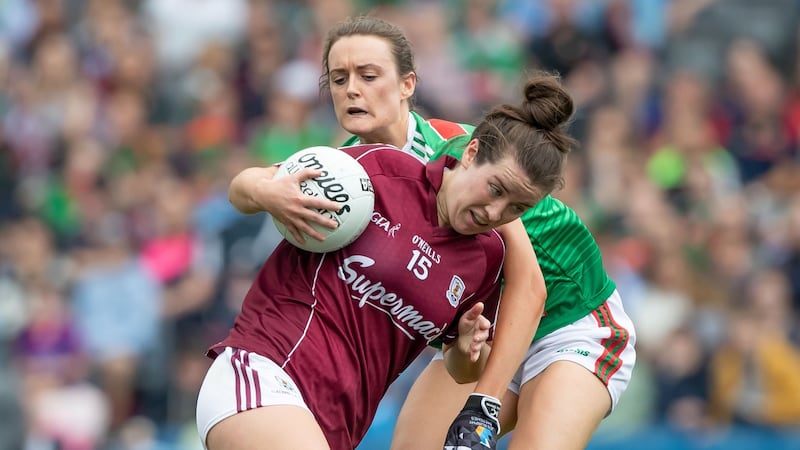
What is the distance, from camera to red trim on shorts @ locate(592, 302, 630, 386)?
598 centimetres

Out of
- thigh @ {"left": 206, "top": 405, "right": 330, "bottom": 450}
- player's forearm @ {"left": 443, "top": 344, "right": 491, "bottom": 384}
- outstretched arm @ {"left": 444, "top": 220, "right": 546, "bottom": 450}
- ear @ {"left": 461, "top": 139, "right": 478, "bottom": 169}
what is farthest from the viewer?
player's forearm @ {"left": 443, "top": 344, "right": 491, "bottom": 384}

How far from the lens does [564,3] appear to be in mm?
12938

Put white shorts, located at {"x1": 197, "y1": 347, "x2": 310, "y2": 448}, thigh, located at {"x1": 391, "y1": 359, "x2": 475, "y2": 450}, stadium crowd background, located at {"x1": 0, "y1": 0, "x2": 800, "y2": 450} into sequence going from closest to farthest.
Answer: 1. white shorts, located at {"x1": 197, "y1": 347, "x2": 310, "y2": 448}
2. thigh, located at {"x1": 391, "y1": 359, "x2": 475, "y2": 450}
3. stadium crowd background, located at {"x1": 0, "y1": 0, "x2": 800, "y2": 450}

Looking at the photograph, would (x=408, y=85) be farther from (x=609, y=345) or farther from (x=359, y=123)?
(x=609, y=345)

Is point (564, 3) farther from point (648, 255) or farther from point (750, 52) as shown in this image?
point (648, 255)

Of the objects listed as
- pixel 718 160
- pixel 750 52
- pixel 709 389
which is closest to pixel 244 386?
pixel 709 389

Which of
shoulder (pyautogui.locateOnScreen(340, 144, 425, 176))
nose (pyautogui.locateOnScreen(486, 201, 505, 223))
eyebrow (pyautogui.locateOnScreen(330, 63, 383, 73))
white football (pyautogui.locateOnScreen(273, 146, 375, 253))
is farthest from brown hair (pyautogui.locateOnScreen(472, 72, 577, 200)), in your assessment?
eyebrow (pyautogui.locateOnScreen(330, 63, 383, 73))

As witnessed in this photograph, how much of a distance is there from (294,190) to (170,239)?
6109 millimetres

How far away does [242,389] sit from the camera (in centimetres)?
505

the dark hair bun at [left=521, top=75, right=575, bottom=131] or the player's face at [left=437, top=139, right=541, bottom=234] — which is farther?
the dark hair bun at [left=521, top=75, right=575, bottom=131]

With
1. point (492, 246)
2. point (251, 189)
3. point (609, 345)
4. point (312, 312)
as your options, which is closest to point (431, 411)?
point (609, 345)

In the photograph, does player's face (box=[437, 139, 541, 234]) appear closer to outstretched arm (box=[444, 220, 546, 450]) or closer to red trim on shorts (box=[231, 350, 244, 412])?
outstretched arm (box=[444, 220, 546, 450])

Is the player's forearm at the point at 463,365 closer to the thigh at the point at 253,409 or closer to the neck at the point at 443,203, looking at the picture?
the neck at the point at 443,203

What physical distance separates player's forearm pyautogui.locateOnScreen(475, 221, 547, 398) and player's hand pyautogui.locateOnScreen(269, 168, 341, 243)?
78cm
